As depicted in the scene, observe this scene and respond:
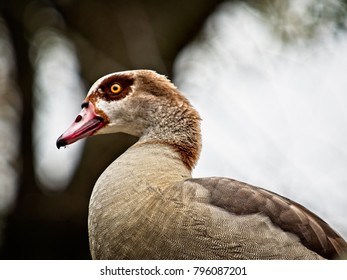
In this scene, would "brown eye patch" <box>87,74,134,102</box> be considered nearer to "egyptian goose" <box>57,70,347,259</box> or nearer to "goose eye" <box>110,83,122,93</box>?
"goose eye" <box>110,83,122,93</box>

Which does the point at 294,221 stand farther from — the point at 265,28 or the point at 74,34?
the point at 74,34

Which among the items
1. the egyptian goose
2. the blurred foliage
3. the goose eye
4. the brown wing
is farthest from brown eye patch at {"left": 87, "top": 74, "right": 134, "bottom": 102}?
the blurred foliage

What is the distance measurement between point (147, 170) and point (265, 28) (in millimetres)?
2593

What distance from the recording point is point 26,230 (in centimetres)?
600

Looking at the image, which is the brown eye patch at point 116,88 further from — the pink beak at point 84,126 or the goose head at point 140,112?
the pink beak at point 84,126

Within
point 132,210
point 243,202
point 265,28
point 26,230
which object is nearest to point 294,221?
point 243,202

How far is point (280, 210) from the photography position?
3.09 m

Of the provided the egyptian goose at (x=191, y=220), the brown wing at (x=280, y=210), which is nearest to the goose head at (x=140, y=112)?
the egyptian goose at (x=191, y=220)

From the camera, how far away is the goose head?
12.0 ft

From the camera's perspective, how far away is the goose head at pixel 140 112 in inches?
144

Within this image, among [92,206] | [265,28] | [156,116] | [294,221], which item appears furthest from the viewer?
[265,28]

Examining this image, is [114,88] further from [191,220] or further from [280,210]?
[280,210]

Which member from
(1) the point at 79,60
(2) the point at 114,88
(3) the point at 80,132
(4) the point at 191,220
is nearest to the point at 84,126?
(3) the point at 80,132

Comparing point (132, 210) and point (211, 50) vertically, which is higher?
point (211, 50)
